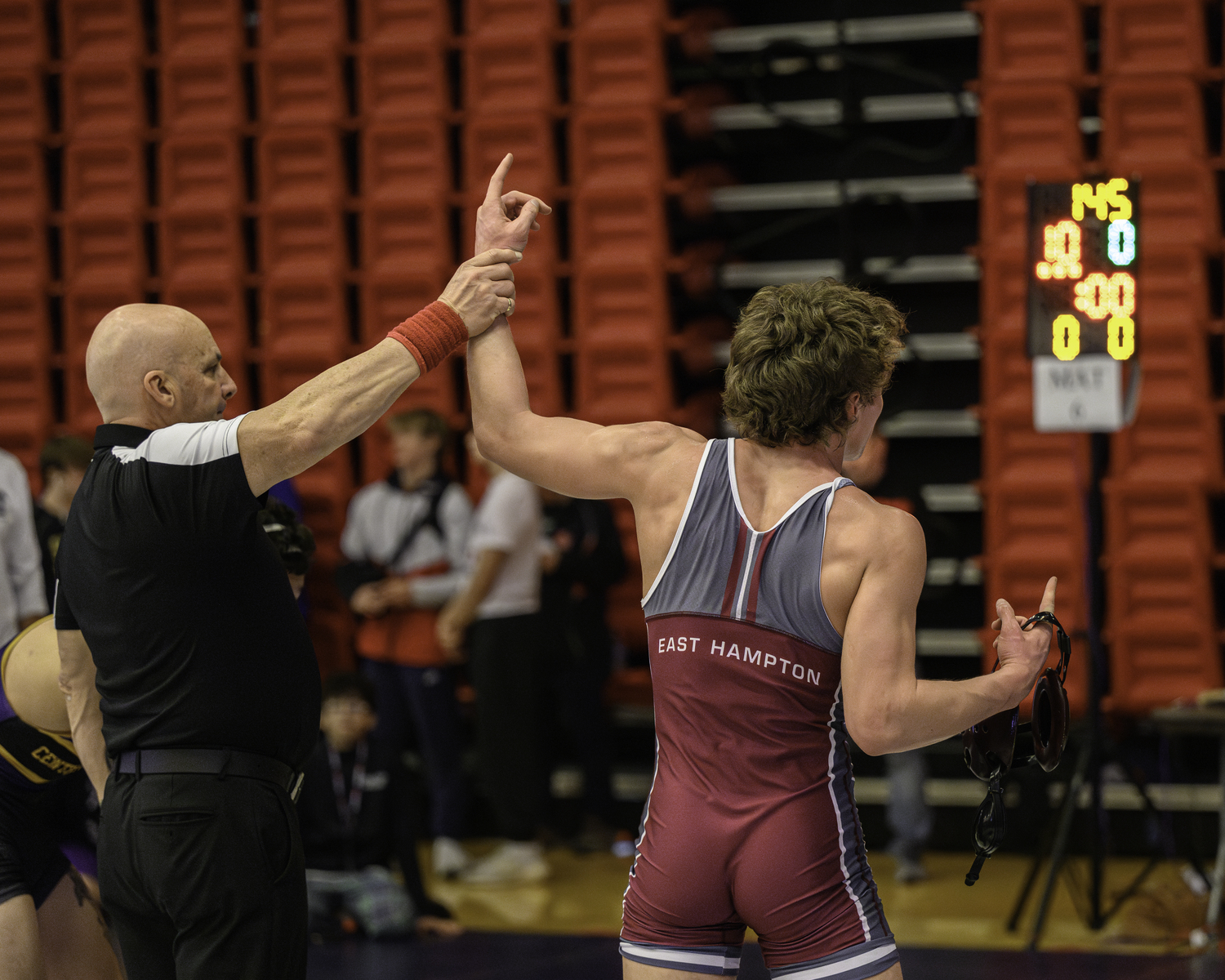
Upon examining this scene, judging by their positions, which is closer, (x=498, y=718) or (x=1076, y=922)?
(x=1076, y=922)

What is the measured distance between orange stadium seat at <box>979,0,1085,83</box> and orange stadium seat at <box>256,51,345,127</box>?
2.99 m

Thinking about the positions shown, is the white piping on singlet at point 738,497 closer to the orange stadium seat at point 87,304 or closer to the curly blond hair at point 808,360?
the curly blond hair at point 808,360

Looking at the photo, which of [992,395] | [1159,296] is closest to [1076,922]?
[992,395]

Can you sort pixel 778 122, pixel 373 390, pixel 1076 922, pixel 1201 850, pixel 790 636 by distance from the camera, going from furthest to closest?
1. pixel 778 122
2. pixel 1201 850
3. pixel 1076 922
4. pixel 373 390
5. pixel 790 636

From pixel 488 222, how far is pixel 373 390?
1.51ft

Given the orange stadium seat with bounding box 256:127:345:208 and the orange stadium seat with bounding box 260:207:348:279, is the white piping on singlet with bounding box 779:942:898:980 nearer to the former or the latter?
the orange stadium seat with bounding box 260:207:348:279

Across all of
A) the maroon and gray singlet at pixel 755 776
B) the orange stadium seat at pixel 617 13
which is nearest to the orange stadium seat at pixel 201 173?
the orange stadium seat at pixel 617 13

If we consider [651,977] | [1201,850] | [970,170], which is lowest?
[1201,850]

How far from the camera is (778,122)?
22.8 ft

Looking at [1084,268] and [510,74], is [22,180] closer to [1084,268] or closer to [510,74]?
[510,74]

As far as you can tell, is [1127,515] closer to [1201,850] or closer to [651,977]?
[1201,850]

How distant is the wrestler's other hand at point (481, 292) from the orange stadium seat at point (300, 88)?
481 cm

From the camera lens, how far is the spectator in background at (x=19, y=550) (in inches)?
191

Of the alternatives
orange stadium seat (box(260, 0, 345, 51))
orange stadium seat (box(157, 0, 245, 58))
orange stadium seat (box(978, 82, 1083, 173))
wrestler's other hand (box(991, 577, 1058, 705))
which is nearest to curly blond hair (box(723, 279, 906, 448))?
wrestler's other hand (box(991, 577, 1058, 705))
